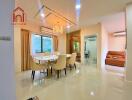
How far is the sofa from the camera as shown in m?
7.74

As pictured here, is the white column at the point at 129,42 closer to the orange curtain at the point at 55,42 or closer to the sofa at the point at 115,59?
the sofa at the point at 115,59

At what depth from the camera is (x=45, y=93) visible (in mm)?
3613

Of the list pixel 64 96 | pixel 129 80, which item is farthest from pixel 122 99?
pixel 129 80

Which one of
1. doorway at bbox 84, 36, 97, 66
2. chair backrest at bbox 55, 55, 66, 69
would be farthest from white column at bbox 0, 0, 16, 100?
doorway at bbox 84, 36, 97, 66

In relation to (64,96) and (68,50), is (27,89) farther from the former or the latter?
(68,50)

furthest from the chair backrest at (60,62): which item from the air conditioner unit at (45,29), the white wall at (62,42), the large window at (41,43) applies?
the white wall at (62,42)

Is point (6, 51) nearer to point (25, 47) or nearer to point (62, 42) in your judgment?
point (25, 47)

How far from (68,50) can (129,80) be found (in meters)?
7.93

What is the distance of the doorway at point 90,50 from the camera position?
30.0ft

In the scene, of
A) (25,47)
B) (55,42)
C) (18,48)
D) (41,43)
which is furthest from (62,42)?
(18,48)

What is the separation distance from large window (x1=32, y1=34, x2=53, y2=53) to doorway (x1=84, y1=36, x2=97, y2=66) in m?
2.66

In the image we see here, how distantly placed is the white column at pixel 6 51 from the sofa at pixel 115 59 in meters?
7.13

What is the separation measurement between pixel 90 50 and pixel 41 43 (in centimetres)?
352

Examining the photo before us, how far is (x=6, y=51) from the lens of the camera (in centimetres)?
153
